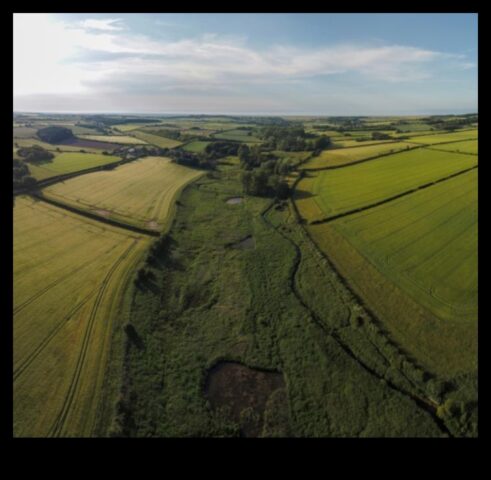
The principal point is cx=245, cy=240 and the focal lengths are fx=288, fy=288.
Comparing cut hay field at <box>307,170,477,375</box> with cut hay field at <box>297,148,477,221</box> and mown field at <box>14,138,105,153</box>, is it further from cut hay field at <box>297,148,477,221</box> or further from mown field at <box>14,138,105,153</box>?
mown field at <box>14,138,105,153</box>

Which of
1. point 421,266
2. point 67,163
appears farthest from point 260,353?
point 67,163

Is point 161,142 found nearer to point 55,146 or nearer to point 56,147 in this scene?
point 55,146

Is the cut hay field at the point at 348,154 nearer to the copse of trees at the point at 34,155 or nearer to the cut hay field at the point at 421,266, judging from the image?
the cut hay field at the point at 421,266

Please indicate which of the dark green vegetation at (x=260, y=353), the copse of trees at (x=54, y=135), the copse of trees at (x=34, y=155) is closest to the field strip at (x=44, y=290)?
the dark green vegetation at (x=260, y=353)

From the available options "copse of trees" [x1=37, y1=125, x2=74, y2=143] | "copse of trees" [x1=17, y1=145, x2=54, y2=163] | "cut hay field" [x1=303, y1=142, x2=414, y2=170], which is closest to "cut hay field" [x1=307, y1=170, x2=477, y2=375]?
"cut hay field" [x1=303, y1=142, x2=414, y2=170]

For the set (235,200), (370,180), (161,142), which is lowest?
(235,200)

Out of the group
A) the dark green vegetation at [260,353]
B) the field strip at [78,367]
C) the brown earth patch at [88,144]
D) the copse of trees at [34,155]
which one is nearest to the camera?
the field strip at [78,367]
